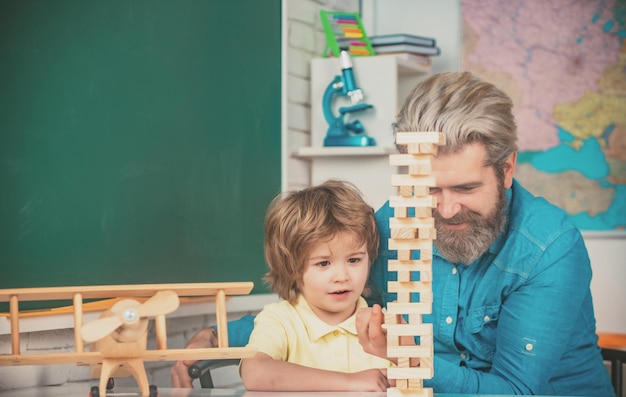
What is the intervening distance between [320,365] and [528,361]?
488 millimetres

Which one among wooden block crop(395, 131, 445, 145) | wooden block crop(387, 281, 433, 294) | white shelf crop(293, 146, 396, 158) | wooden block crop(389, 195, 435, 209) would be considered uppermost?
white shelf crop(293, 146, 396, 158)

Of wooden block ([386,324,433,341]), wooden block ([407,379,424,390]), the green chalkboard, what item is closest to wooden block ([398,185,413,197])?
wooden block ([386,324,433,341])

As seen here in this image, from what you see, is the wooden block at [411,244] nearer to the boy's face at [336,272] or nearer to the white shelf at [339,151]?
the boy's face at [336,272]

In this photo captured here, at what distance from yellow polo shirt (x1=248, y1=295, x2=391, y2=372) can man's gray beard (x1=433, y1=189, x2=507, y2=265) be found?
309 millimetres

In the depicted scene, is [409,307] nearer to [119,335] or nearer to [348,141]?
[119,335]

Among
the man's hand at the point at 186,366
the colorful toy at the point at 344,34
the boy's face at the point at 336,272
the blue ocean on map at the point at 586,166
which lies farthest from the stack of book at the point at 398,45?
the man's hand at the point at 186,366

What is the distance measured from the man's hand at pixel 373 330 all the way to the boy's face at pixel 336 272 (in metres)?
0.50

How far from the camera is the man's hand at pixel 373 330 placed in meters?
1.64

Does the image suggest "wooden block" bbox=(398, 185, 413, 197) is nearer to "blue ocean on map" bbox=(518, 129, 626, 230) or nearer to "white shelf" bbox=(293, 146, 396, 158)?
"white shelf" bbox=(293, 146, 396, 158)

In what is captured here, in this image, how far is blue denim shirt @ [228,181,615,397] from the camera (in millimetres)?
2059

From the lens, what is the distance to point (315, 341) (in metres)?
2.21

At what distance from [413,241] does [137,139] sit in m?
1.34

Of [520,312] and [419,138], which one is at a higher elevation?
[419,138]

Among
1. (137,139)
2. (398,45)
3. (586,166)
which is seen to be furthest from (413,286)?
(586,166)
